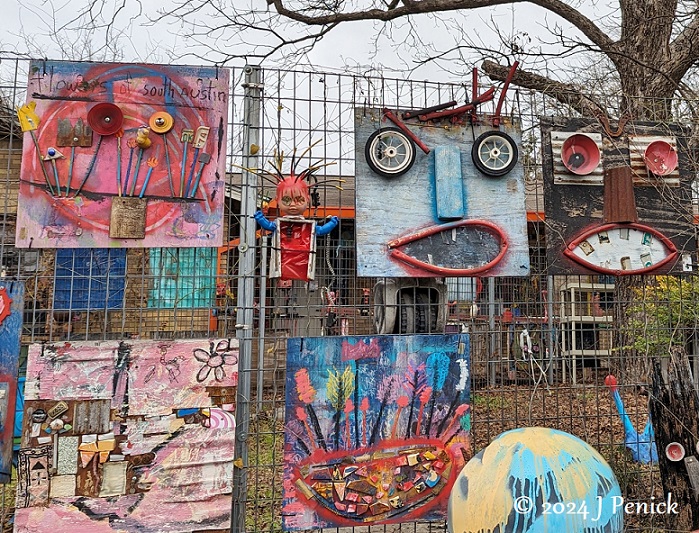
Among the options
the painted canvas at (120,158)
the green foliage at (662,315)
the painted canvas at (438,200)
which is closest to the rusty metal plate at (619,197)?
the green foliage at (662,315)

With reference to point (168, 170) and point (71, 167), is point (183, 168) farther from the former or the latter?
point (71, 167)

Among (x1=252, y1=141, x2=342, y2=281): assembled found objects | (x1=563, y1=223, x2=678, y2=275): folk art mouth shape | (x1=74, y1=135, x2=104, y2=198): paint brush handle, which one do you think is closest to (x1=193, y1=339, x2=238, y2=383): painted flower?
(x1=252, y1=141, x2=342, y2=281): assembled found objects

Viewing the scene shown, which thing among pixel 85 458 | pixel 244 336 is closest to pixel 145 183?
pixel 244 336

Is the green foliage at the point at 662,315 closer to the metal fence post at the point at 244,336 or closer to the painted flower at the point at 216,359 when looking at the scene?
the metal fence post at the point at 244,336

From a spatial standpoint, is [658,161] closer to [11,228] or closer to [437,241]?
[437,241]

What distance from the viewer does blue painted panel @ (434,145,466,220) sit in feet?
11.3

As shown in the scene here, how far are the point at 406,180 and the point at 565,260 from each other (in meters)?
1.26

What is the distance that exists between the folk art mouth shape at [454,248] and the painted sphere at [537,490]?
48.0 inches

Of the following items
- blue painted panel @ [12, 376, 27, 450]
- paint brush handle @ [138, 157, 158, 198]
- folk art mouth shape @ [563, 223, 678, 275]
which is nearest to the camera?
blue painted panel @ [12, 376, 27, 450]

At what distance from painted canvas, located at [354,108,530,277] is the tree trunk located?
43.3 inches

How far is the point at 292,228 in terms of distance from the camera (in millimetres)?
3279

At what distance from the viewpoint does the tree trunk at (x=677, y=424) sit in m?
3.23

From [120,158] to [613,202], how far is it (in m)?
3.31

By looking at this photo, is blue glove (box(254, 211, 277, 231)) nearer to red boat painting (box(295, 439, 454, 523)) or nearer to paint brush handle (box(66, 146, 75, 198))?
paint brush handle (box(66, 146, 75, 198))
